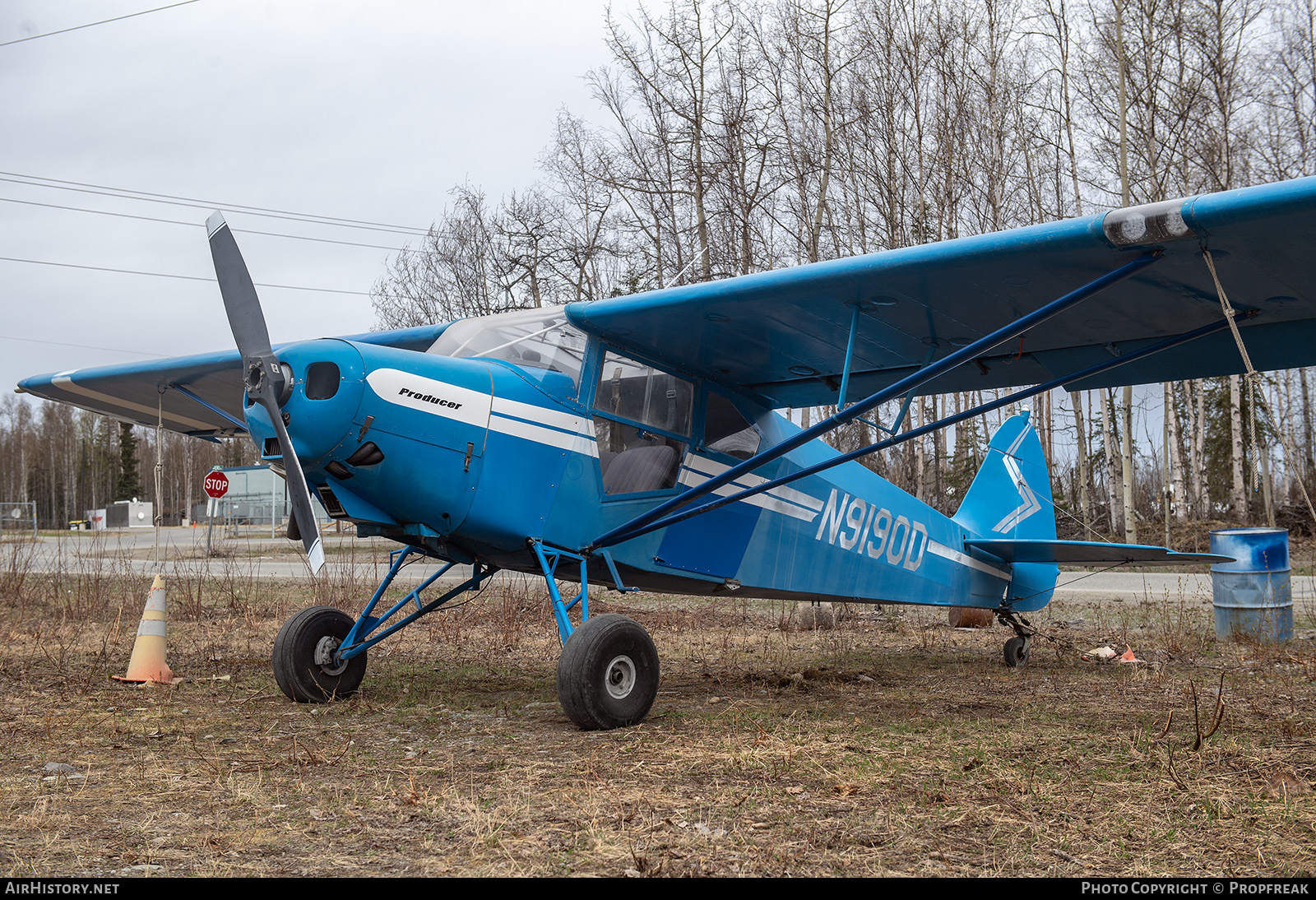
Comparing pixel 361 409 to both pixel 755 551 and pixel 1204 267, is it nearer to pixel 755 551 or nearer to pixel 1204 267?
pixel 755 551

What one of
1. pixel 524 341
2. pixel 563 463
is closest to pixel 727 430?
pixel 563 463

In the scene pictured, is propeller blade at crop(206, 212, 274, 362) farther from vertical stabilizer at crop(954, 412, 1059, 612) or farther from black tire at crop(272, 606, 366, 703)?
vertical stabilizer at crop(954, 412, 1059, 612)

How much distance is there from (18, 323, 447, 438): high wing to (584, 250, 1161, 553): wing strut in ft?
7.93

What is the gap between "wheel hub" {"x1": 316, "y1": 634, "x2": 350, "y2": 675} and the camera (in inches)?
234

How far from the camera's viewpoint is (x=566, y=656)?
4.88 m

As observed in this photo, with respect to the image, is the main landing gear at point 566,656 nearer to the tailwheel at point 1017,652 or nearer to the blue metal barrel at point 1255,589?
the tailwheel at point 1017,652

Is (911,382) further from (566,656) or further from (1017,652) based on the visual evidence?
(1017,652)

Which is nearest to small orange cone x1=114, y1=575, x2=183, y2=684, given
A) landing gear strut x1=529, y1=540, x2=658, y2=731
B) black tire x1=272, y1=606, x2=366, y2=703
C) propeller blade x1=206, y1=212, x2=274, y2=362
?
black tire x1=272, y1=606, x2=366, y2=703

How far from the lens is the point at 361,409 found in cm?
479

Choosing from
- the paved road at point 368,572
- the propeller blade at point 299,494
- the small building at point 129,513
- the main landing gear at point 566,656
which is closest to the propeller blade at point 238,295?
the propeller blade at point 299,494

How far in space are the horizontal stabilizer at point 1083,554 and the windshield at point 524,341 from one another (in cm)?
438

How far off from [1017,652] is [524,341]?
535 centimetres
